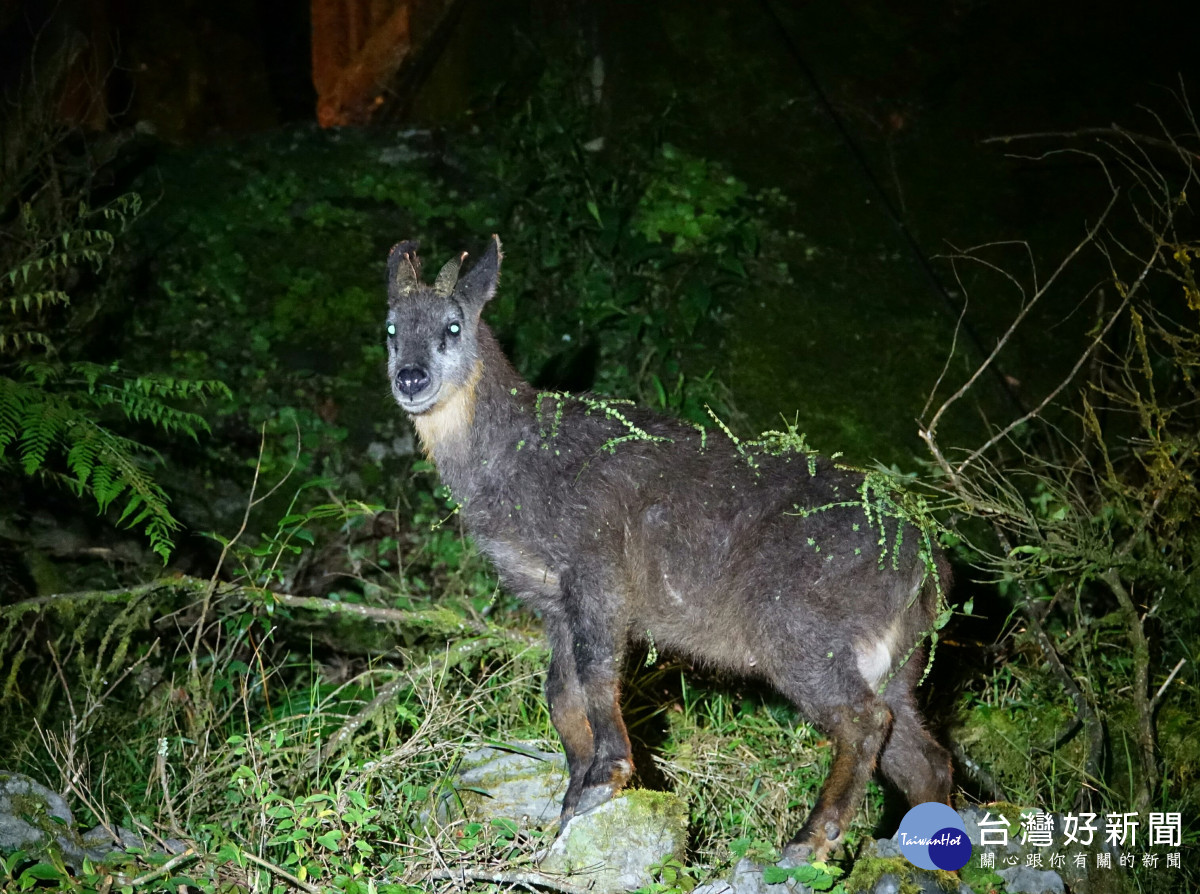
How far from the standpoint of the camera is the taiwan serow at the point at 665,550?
450 cm

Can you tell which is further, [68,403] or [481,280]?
[68,403]

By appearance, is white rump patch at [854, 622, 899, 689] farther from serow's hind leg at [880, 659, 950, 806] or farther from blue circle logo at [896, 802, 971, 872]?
blue circle logo at [896, 802, 971, 872]

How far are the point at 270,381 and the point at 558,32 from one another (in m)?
3.71

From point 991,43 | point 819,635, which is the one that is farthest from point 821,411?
point 991,43

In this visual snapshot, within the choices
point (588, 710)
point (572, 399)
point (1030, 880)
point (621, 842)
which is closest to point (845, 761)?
point (1030, 880)

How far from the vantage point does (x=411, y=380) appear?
4.83 metres

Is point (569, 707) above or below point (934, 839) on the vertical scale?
above

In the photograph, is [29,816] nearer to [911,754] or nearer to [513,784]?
[513,784]

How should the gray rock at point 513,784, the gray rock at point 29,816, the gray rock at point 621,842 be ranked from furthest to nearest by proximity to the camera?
1. the gray rock at point 513,784
2. the gray rock at point 621,842
3. the gray rock at point 29,816

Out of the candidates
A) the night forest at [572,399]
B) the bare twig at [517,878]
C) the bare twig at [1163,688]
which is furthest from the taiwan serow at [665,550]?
the bare twig at [1163,688]

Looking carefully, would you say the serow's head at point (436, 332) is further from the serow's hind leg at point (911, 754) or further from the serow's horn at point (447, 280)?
the serow's hind leg at point (911, 754)

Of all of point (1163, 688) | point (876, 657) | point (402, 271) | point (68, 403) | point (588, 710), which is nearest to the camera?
point (876, 657)

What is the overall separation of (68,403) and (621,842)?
143 inches

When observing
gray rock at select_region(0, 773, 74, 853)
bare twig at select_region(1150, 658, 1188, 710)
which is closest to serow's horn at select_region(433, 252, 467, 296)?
gray rock at select_region(0, 773, 74, 853)
